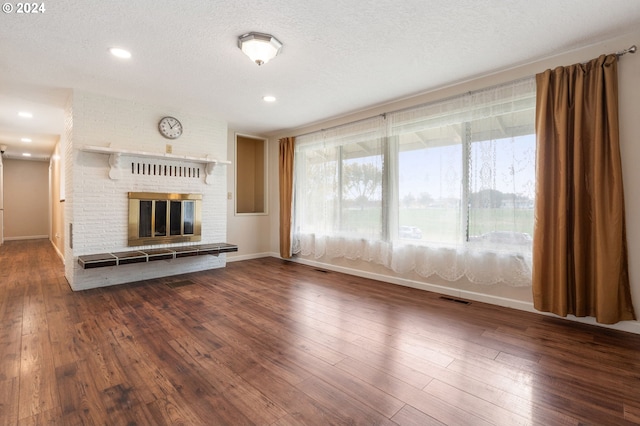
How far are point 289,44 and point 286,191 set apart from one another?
319 centimetres

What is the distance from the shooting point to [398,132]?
404cm

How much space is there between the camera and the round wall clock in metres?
4.39

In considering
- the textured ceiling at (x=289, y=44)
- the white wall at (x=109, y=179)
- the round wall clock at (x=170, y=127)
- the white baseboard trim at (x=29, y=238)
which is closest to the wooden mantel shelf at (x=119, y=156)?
the white wall at (x=109, y=179)

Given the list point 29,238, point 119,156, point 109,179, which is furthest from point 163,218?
point 29,238

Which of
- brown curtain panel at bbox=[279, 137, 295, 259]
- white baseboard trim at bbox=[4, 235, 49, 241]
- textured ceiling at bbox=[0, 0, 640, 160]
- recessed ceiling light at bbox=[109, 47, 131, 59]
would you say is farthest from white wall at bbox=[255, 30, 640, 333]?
white baseboard trim at bbox=[4, 235, 49, 241]

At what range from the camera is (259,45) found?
248cm

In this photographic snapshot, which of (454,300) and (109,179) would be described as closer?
(454,300)

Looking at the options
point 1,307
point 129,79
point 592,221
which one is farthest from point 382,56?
point 1,307

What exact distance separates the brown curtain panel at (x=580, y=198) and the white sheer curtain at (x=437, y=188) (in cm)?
17

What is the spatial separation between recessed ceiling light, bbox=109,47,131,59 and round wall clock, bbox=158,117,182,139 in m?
1.63

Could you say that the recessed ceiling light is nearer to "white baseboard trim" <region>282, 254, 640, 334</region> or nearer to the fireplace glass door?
the fireplace glass door

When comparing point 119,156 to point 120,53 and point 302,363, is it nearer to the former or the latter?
point 120,53

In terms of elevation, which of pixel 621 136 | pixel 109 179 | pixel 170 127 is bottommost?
pixel 109 179

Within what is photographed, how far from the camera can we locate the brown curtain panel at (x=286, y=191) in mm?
5531
